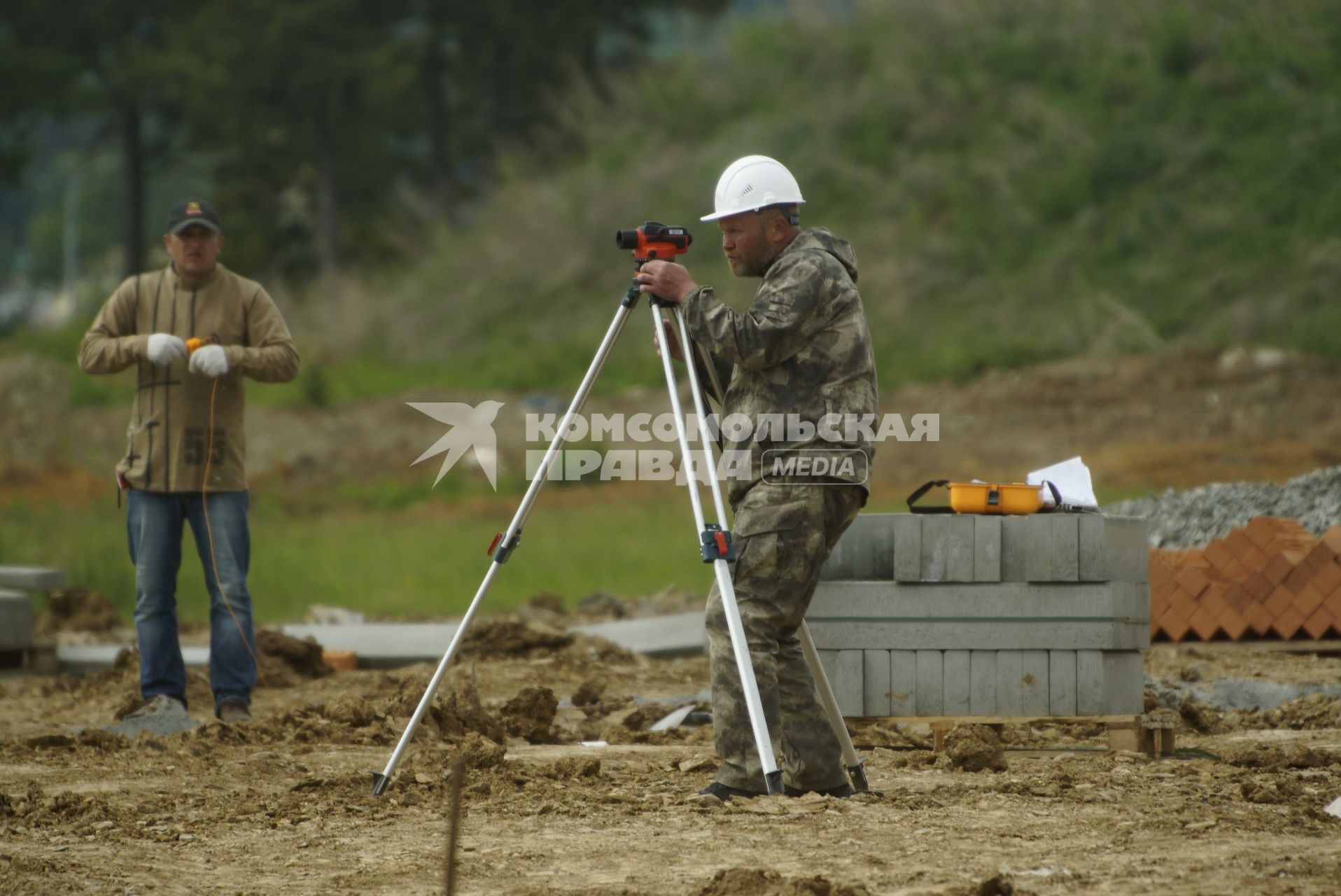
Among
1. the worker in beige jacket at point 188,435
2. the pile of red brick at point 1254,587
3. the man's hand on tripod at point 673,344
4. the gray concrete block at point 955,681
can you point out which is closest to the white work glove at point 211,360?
the worker in beige jacket at point 188,435

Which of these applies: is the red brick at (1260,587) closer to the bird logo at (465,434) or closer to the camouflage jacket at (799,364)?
the camouflage jacket at (799,364)

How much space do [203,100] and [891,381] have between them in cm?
1616

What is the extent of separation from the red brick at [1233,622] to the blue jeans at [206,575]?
548 centimetres

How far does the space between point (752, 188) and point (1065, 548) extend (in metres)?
1.97

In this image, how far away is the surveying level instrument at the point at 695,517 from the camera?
532 cm

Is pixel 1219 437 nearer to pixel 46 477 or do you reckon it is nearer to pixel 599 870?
pixel 46 477

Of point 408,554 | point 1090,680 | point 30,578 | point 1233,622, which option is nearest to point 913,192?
point 408,554

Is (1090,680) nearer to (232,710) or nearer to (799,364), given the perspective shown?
(799,364)

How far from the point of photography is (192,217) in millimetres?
7758

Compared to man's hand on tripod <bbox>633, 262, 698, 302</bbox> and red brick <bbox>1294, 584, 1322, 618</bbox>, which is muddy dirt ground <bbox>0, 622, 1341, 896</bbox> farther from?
red brick <bbox>1294, 584, 1322, 618</bbox>

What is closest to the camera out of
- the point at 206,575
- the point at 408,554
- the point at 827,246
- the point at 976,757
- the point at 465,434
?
the point at 827,246

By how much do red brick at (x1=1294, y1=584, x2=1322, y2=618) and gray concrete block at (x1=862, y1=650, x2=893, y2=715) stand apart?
13.0ft

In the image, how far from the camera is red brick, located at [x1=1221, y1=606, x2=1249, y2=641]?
385 inches

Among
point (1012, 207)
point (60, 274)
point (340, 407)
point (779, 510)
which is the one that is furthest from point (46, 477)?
point (60, 274)
